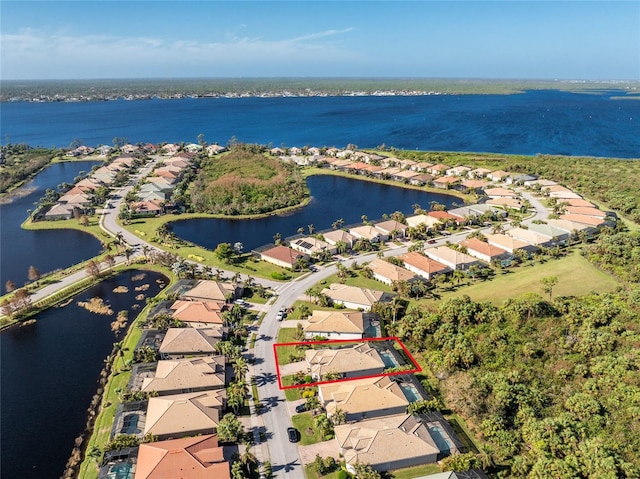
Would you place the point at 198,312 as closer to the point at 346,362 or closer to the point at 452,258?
the point at 346,362

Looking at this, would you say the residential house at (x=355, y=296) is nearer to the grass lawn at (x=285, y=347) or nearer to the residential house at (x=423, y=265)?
the residential house at (x=423, y=265)

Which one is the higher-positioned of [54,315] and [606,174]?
[606,174]

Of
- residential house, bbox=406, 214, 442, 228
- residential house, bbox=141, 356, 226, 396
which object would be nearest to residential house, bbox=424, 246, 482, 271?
residential house, bbox=406, 214, 442, 228

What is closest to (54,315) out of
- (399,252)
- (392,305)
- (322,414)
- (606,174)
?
(322,414)

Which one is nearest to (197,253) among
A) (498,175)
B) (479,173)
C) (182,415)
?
(182,415)

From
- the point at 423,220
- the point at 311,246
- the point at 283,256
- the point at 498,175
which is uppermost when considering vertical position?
the point at 498,175

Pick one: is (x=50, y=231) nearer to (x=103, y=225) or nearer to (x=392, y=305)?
(x=103, y=225)
